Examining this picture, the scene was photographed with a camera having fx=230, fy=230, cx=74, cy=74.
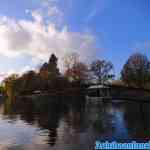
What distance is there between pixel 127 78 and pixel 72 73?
26.5m

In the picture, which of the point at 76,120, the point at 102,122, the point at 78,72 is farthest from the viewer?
the point at 78,72

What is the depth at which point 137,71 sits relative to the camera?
69.9 m

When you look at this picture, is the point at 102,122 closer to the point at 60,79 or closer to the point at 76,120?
the point at 76,120

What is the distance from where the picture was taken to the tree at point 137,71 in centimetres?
6944

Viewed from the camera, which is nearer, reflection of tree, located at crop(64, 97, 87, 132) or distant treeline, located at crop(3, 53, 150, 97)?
reflection of tree, located at crop(64, 97, 87, 132)

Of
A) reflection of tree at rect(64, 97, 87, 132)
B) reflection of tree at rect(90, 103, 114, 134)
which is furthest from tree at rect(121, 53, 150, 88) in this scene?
reflection of tree at rect(90, 103, 114, 134)

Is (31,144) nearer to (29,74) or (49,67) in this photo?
(29,74)

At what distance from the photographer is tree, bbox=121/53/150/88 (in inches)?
2734

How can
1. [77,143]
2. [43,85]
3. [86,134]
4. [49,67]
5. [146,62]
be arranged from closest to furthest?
[77,143]
[86,134]
[146,62]
[43,85]
[49,67]

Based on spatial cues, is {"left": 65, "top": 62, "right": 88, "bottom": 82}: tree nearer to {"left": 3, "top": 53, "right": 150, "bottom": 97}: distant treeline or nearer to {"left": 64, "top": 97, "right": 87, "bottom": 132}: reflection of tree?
{"left": 3, "top": 53, "right": 150, "bottom": 97}: distant treeline

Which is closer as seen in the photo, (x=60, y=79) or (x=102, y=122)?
(x=102, y=122)

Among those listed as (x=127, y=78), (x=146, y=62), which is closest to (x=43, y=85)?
(x=127, y=78)

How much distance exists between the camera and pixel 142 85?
7131 cm

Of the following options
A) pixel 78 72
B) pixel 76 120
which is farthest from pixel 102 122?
pixel 78 72
